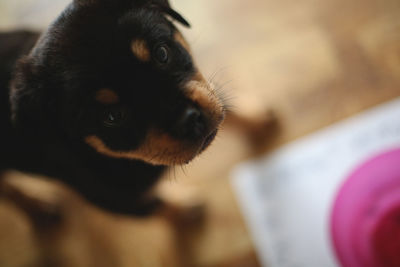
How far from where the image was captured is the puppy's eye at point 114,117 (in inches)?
30.2

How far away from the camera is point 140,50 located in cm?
72

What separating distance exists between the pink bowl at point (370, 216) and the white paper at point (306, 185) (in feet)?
0.41

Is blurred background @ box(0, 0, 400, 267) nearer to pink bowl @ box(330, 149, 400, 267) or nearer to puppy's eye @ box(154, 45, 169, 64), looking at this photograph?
pink bowl @ box(330, 149, 400, 267)

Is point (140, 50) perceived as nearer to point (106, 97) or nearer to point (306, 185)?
point (106, 97)

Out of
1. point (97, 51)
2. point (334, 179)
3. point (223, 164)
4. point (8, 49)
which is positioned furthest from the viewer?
point (223, 164)

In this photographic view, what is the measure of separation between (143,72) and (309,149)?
2.66 feet

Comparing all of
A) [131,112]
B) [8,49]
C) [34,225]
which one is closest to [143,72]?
[131,112]

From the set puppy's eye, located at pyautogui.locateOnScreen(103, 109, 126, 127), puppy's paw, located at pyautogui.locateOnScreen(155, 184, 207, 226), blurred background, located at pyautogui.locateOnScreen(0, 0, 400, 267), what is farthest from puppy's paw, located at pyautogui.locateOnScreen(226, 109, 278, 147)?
puppy's eye, located at pyautogui.locateOnScreen(103, 109, 126, 127)

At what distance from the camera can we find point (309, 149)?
1307 millimetres

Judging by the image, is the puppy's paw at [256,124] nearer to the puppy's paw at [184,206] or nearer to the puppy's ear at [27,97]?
the puppy's paw at [184,206]

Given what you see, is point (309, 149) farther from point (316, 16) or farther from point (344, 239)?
point (316, 16)

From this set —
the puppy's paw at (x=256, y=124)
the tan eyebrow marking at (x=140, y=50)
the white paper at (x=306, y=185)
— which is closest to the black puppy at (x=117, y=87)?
the tan eyebrow marking at (x=140, y=50)

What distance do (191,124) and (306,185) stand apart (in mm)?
718

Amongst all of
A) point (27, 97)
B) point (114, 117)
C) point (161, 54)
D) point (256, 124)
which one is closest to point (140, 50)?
point (161, 54)
